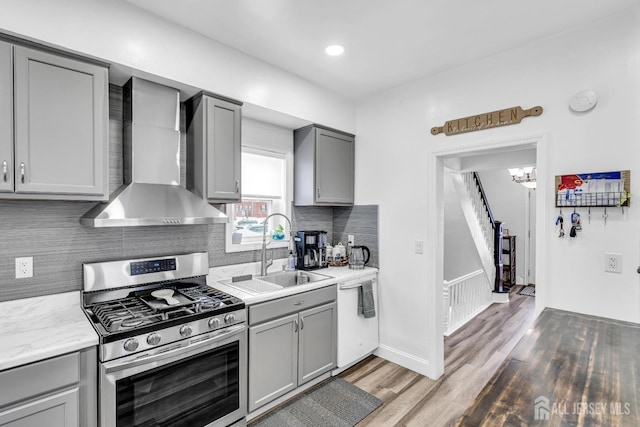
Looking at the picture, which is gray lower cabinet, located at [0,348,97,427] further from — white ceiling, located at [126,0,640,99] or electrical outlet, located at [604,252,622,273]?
electrical outlet, located at [604,252,622,273]

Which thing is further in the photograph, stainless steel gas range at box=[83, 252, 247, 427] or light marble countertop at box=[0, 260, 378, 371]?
stainless steel gas range at box=[83, 252, 247, 427]

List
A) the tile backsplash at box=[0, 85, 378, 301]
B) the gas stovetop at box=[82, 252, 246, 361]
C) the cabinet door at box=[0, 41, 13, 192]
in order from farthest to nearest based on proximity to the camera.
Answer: the tile backsplash at box=[0, 85, 378, 301], the gas stovetop at box=[82, 252, 246, 361], the cabinet door at box=[0, 41, 13, 192]

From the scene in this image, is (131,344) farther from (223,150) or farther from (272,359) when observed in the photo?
(223,150)

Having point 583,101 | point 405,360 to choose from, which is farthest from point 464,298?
point 583,101

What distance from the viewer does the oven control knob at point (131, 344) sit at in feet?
5.41

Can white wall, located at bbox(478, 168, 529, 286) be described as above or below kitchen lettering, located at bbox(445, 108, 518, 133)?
below

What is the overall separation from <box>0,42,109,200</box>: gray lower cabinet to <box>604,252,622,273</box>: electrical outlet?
3105 millimetres

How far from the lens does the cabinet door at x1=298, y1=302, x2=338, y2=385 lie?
2.63 meters

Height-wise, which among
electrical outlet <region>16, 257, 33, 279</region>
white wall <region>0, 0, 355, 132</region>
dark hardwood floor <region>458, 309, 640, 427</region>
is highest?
white wall <region>0, 0, 355, 132</region>

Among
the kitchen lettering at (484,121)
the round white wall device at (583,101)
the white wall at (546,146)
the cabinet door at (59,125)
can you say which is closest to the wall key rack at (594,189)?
the white wall at (546,146)

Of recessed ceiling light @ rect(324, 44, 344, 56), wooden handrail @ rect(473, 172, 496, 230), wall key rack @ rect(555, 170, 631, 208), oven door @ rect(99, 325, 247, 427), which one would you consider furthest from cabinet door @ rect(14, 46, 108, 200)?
wooden handrail @ rect(473, 172, 496, 230)

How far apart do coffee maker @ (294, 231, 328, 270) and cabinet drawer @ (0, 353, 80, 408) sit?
1966 mm

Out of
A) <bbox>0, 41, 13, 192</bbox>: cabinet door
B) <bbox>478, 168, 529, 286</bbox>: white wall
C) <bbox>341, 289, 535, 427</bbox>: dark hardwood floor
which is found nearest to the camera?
<bbox>0, 41, 13, 192</bbox>: cabinet door

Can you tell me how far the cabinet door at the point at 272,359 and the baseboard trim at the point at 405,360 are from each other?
3.69 feet
